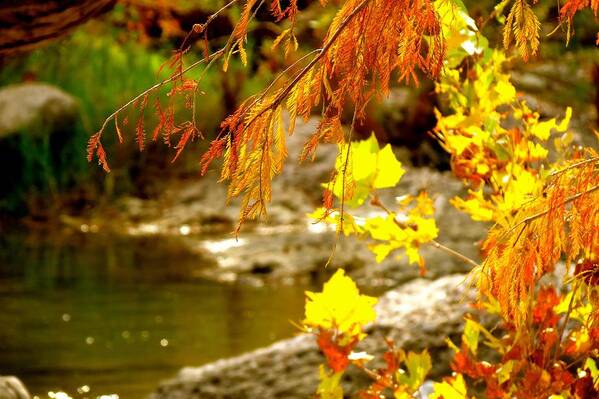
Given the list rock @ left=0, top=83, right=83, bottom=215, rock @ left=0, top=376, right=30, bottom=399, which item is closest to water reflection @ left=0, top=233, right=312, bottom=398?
rock @ left=0, top=376, right=30, bottom=399

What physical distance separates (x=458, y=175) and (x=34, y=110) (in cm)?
809

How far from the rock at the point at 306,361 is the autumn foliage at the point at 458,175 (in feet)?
3.12

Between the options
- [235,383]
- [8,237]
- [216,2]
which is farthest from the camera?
[216,2]

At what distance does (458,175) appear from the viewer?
11.1 feet

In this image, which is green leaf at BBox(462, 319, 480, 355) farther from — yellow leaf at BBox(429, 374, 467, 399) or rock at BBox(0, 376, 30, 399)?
rock at BBox(0, 376, 30, 399)

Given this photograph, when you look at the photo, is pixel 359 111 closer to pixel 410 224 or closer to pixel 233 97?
pixel 410 224

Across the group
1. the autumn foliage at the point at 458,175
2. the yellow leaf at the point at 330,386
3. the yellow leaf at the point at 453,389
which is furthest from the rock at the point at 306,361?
the yellow leaf at the point at 453,389

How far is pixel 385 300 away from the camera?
4879 millimetres

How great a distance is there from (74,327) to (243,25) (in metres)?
4.61

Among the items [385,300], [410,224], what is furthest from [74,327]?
[410,224]

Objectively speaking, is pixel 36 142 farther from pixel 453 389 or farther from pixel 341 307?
pixel 453 389

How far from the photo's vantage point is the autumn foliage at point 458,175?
7.36 ft

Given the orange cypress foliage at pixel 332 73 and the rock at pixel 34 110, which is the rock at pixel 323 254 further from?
the orange cypress foliage at pixel 332 73

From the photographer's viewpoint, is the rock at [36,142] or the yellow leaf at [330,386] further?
the rock at [36,142]
